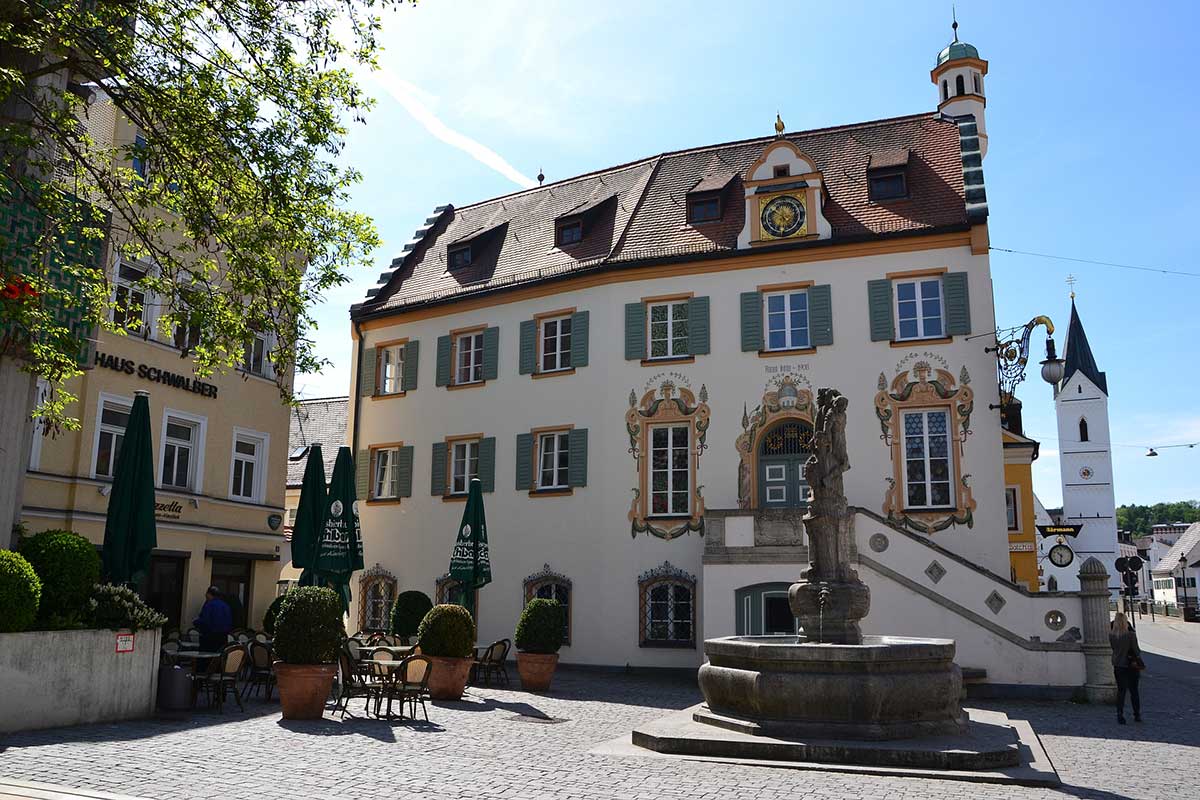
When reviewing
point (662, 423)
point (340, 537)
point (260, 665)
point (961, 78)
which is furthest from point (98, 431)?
point (961, 78)

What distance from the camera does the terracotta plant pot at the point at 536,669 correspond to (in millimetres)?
17234

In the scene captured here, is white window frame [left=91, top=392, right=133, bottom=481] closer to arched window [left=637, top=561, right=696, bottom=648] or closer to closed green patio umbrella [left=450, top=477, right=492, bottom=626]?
closed green patio umbrella [left=450, top=477, right=492, bottom=626]

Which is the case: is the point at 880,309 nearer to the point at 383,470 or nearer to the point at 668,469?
the point at 668,469

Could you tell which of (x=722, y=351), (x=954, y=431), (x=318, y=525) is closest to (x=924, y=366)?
(x=954, y=431)

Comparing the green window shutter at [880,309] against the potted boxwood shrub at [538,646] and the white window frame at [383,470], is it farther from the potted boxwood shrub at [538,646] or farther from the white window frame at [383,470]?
the white window frame at [383,470]

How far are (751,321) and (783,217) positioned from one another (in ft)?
8.27

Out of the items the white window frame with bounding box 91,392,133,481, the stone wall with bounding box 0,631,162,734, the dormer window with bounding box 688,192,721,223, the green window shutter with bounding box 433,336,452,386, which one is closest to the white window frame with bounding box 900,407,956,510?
the dormer window with bounding box 688,192,721,223

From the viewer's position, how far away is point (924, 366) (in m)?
20.7

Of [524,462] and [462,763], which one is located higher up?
[524,462]

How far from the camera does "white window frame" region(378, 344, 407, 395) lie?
2753cm

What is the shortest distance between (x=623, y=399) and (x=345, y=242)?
1141cm

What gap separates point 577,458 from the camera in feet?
76.3

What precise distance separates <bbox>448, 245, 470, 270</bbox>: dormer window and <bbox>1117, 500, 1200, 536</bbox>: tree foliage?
166 meters

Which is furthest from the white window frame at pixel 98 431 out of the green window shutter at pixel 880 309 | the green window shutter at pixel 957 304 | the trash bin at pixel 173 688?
the green window shutter at pixel 957 304
